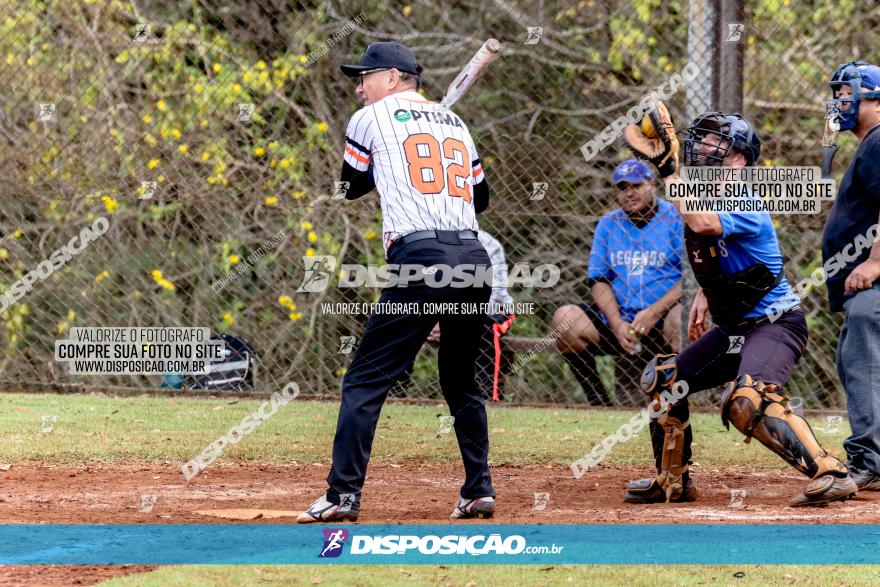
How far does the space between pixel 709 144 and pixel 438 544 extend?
2251 mm

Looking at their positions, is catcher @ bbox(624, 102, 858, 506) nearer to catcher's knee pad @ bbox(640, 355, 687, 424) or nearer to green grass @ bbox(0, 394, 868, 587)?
catcher's knee pad @ bbox(640, 355, 687, 424)

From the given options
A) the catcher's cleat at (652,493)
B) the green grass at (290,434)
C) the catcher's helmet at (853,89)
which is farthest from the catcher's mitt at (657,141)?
the green grass at (290,434)

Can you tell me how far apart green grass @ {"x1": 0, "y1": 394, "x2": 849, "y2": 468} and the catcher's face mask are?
204 centimetres

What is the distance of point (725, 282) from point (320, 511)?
2.08 meters

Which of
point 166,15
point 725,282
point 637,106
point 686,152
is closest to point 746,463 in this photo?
point 725,282

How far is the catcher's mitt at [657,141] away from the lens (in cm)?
510

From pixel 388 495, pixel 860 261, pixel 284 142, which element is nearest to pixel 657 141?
pixel 860 261

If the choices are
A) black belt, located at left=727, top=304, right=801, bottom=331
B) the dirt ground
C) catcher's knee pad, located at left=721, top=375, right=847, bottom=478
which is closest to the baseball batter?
the dirt ground

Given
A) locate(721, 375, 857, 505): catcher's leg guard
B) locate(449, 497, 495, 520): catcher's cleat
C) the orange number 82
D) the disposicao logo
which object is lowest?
locate(449, 497, 495, 520): catcher's cleat

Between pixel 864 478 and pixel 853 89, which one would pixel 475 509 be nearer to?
pixel 864 478

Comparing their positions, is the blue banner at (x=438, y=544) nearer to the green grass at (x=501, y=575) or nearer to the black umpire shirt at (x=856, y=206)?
the green grass at (x=501, y=575)

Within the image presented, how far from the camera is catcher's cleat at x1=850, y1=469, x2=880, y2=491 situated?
5492mm

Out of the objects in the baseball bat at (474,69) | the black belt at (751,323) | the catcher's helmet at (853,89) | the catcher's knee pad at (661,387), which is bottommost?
the catcher's knee pad at (661,387)

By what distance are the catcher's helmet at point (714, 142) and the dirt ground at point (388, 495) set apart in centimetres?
155
